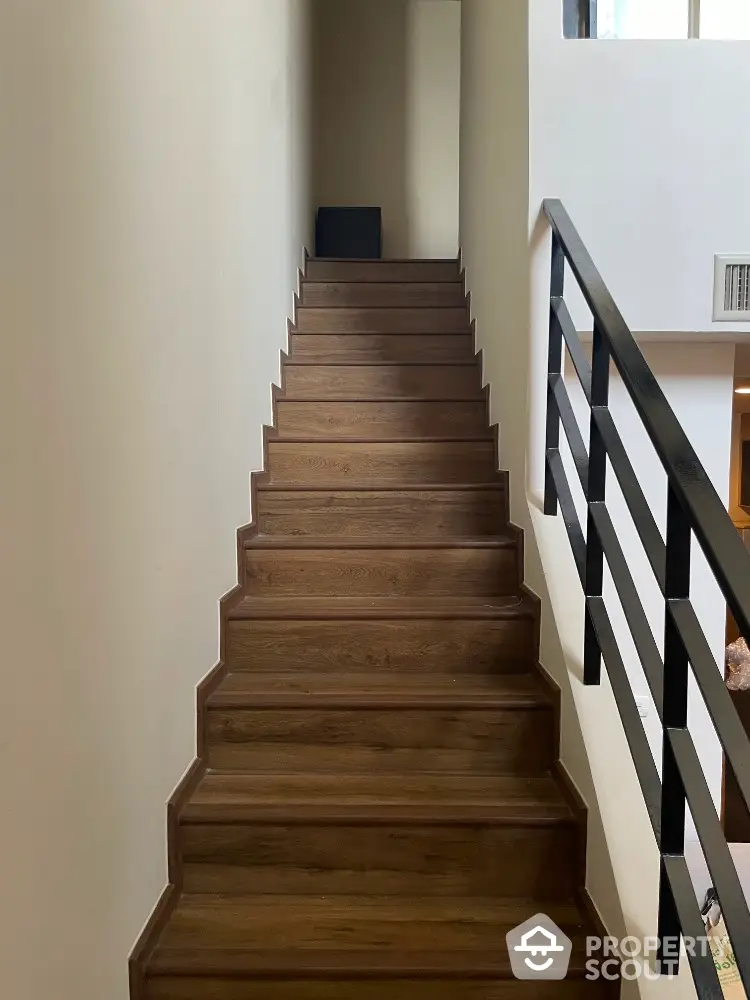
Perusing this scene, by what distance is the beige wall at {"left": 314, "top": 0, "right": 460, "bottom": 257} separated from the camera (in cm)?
569

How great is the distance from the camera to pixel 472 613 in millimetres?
2359

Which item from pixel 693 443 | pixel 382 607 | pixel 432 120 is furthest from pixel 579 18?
pixel 432 120

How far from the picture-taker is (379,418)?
3250 mm

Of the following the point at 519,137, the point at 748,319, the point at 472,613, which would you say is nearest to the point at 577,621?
the point at 472,613

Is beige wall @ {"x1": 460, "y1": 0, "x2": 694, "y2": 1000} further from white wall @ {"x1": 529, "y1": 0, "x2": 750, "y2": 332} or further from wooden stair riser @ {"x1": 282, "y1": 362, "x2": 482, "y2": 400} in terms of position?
wooden stair riser @ {"x1": 282, "y1": 362, "x2": 482, "y2": 400}

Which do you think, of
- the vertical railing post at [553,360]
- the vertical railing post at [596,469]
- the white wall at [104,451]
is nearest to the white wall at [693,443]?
the vertical railing post at [553,360]

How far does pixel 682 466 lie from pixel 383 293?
3.01 m

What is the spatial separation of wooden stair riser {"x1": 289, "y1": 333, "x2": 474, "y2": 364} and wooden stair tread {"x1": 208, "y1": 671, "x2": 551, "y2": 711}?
171cm

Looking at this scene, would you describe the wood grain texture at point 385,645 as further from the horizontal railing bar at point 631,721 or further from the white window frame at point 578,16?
the white window frame at point 578,16

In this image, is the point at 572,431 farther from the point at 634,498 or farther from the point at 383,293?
the point at 383,293

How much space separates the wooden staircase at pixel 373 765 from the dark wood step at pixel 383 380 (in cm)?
47

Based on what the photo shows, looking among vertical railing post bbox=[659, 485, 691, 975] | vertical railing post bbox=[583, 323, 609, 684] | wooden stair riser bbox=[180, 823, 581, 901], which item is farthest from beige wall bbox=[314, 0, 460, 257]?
vertical railing post bbox=[659, 485, 691, 975]

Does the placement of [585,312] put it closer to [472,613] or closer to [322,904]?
[472,613]

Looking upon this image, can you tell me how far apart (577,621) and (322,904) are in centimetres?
91
